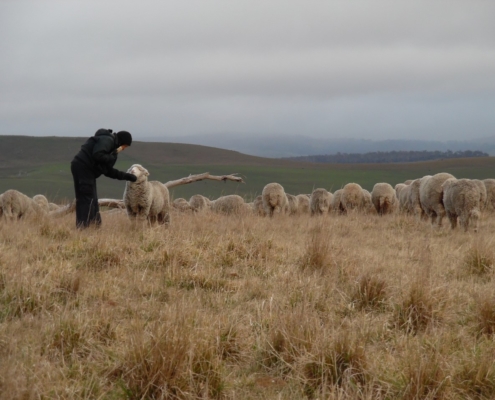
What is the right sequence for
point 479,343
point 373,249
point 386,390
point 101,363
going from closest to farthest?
1. point 386,390
2. point 101,363
3. point 479,343
4. point 373,249

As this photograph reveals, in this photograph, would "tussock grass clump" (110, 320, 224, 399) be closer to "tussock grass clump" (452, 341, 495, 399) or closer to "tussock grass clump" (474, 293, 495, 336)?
"tussock grass clump" (452, 341, 495, 399)

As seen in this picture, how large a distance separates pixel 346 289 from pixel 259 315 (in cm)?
130

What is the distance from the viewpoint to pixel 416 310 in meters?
4.71

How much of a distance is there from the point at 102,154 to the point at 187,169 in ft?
210

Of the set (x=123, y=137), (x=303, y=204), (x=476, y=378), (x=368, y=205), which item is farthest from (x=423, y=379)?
(x=303, y=204)

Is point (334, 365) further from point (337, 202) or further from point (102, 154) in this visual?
point (337, 202)

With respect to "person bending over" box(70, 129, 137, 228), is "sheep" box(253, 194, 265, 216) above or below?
below

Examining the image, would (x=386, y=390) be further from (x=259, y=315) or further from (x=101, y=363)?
(x=101, y=363)

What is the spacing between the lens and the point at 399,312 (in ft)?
15.5

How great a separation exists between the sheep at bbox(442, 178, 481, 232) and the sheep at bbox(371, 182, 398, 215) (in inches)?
245

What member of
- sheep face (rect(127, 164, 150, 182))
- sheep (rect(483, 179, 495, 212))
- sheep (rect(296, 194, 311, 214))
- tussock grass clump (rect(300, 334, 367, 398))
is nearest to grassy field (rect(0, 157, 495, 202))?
sheep (rect(296, 194, 311, 214))

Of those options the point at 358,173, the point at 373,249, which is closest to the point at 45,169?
the point at 358,173

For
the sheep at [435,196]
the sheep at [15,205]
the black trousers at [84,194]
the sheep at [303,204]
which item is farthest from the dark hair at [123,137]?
the sheep at [303,204]

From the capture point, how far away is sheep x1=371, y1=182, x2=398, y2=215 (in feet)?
57.3
